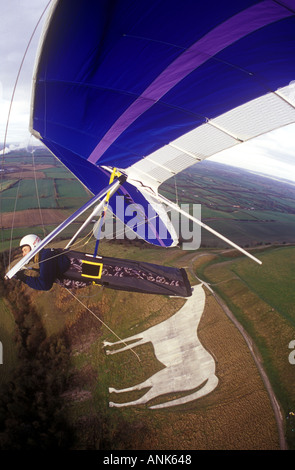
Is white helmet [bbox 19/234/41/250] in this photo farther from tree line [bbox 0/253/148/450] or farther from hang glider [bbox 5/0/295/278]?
tree line [bbox 0/253/148/450]

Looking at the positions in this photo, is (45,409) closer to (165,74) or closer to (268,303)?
(268,303)

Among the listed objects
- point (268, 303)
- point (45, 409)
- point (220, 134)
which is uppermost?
point (220, 134)

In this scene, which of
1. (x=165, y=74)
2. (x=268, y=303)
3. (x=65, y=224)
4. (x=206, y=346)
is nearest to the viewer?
(x=165, y=74)

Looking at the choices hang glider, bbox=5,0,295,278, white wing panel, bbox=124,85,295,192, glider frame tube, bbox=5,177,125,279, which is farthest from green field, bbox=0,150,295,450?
hang glider, bbox=5,0,295,278

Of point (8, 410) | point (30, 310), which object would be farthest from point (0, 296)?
point (8, 410)

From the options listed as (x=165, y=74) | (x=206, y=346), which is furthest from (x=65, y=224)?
(x=206, y=346)
